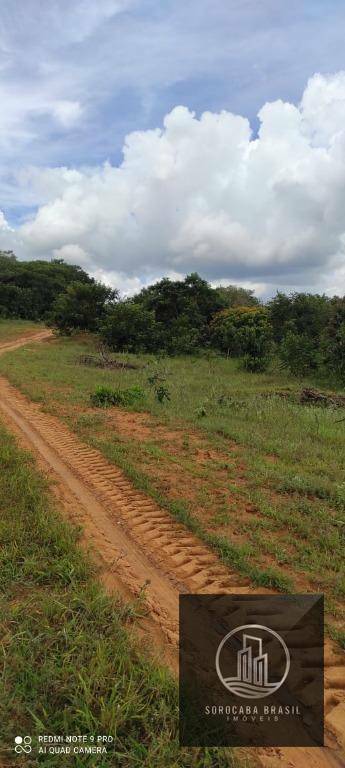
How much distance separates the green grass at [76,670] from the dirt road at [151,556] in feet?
0.66

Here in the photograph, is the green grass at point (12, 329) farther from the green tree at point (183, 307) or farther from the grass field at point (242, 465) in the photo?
the grass field at point (242, 465)

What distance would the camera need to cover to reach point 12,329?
28.5m

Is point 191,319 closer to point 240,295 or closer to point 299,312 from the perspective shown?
point 299,312

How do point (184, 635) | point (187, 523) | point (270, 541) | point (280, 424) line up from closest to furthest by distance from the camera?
point (184, 635) → point (270, 541) → point (187, 523) → point (280, 424)

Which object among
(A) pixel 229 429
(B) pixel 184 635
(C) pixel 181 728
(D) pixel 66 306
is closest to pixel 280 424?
(A) pixel 229 429

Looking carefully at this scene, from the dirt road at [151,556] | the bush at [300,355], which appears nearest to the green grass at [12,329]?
the bush at [300,355]

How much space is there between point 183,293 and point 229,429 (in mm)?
17500

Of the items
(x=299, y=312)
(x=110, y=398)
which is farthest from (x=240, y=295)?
(x=110, y=398)

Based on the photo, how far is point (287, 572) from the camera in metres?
3.03

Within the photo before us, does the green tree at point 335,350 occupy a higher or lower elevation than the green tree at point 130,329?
lower

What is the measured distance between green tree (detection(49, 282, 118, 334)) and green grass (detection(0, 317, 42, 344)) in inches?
128

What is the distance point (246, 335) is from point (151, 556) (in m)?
16.4

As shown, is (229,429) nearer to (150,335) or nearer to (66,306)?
(150,335)

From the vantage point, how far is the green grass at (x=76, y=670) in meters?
1.69
